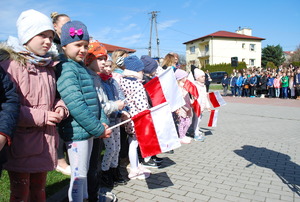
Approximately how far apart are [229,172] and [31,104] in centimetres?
342

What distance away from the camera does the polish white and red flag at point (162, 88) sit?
12.7ft

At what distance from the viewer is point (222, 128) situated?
8.27m

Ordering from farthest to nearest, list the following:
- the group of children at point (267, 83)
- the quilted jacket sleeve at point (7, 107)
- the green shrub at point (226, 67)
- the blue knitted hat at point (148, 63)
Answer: the green shrub at point (226, 67) < the group of children at point (267, 83) < the blue knitted hat at point (148, 63) < the quilted jacket sleeve at point (7, 107)

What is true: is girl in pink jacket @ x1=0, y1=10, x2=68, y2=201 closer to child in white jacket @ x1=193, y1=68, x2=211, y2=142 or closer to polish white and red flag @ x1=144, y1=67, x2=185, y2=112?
polish white and red flag @ x1=144, y1=67, x2=185, y2=112

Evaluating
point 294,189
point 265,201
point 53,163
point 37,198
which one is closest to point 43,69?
point 53,163

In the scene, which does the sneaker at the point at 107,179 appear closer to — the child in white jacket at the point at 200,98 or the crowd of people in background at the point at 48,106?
the crowd of people in background at the point at 48,106

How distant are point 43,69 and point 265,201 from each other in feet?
10.0

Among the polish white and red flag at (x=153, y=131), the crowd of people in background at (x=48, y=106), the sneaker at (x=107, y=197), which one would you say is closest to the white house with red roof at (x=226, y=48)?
the polish white and red flag at (x=153, y=131)

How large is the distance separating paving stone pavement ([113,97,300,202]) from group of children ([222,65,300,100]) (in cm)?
1233

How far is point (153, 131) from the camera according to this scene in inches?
131

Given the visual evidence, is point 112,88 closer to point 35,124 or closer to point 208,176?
point 35,124

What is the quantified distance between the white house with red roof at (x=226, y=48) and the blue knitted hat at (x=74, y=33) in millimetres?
60060

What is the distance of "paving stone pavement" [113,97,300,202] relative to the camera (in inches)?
139

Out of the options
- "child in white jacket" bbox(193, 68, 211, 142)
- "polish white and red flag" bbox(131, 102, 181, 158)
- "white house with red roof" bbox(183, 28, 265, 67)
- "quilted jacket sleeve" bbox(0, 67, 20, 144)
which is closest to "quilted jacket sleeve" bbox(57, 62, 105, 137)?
"quilted jacket sleeve" bbox(0, 67, 20, 144)
